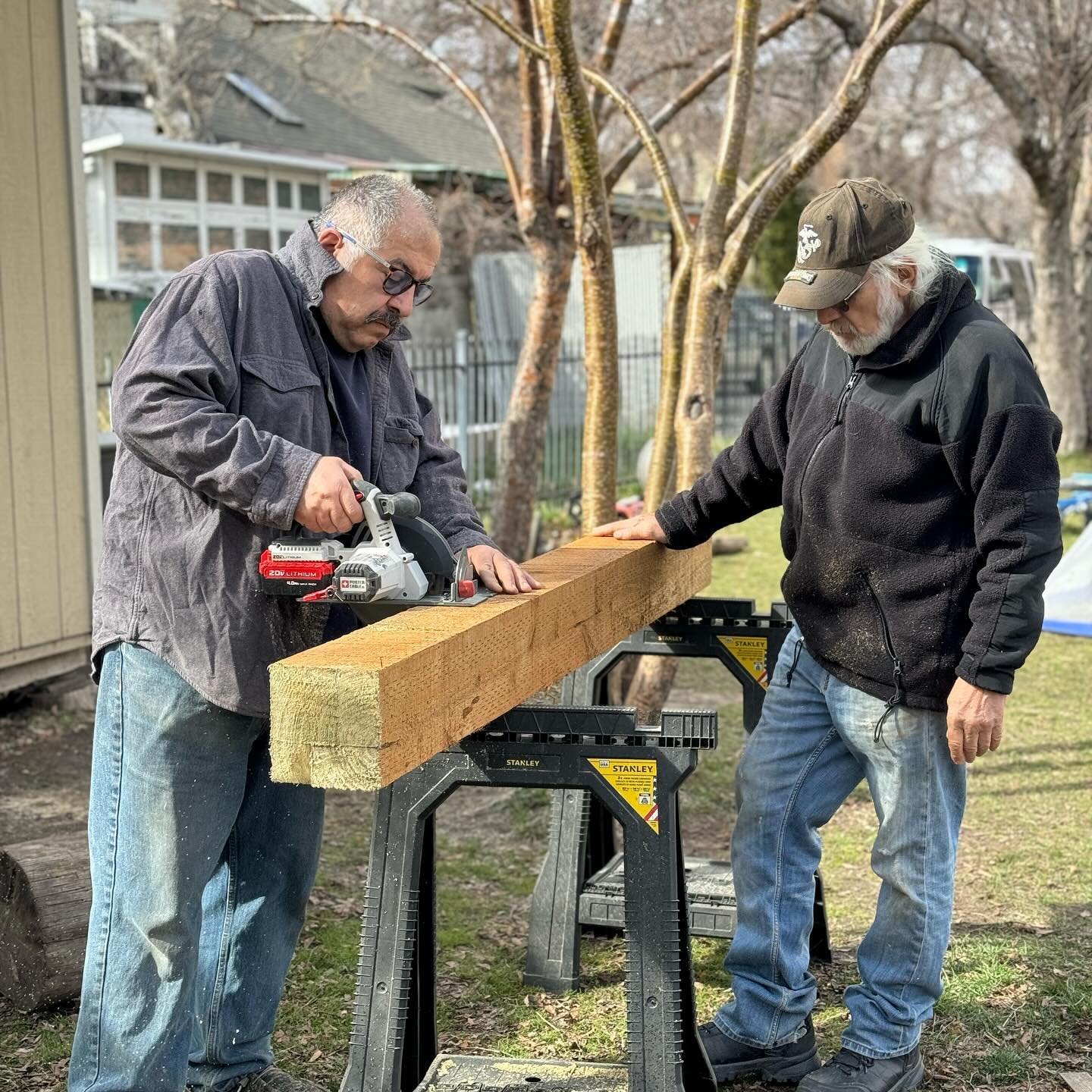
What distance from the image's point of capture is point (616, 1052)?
3713 mm

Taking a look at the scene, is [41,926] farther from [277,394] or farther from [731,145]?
[731,145]

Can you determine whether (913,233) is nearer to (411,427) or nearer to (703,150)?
(411,427)

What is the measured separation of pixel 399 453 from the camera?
3.29 metres

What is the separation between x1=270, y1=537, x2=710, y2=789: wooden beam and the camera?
7.80ft

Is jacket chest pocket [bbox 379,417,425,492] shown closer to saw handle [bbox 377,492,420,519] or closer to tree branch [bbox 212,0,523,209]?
saw handle [bbox 377,492,420,519]

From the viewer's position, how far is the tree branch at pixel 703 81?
237 inches

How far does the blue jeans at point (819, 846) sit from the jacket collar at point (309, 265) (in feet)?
4.49

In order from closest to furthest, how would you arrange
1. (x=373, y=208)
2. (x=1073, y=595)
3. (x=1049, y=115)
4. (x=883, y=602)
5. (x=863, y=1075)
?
(x=373, y=208) < (x=883, y=602) < (x=863, y=1075) < (x=1073, y=595) < (x=1049, y=115)

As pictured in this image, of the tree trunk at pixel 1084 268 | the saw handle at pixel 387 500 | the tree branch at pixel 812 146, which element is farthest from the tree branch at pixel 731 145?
the tree trunk at pixel 1084 268

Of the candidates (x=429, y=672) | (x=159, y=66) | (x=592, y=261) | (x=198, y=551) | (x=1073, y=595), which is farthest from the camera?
(x=159, y=66)

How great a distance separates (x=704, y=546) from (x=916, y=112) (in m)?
16.5

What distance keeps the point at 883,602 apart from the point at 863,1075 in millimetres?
1136

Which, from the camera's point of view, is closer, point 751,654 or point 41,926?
point 41,926

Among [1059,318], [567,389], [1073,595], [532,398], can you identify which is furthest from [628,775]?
[1059,318]
